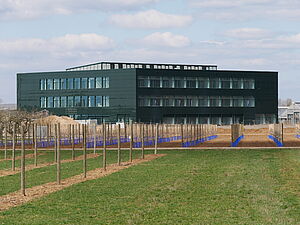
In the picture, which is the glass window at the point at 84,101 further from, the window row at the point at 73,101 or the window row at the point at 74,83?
the window row at the point at 74,83

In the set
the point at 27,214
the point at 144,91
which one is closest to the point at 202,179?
the point at 27,214

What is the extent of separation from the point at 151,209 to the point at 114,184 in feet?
23.5

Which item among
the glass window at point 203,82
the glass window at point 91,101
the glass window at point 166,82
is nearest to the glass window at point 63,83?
the glass window at point 91,101

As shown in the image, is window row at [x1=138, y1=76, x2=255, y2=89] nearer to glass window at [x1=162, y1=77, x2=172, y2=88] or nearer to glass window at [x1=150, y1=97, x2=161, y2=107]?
glass window at [x1=162, y1=77, x2=172, y2=88]

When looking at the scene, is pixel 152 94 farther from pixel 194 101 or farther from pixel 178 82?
pixel 194 101

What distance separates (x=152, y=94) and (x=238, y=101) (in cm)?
1898

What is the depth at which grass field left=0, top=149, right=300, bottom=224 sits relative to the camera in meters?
16.1

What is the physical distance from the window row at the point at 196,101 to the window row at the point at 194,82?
2.16 metres

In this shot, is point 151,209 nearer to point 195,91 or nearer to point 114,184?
point 114,184

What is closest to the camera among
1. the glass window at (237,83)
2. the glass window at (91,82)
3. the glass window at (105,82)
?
the glass window at (105,82)

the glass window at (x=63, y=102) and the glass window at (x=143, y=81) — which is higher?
the glass window at (x=143, y=81)

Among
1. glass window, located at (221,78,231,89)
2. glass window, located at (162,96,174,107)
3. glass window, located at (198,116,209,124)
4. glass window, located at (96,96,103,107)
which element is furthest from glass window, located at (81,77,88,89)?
glass window, located at (221,78,231,89)

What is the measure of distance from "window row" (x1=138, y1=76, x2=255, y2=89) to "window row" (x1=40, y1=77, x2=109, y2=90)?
784cm

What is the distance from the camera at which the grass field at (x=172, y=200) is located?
16.1m
